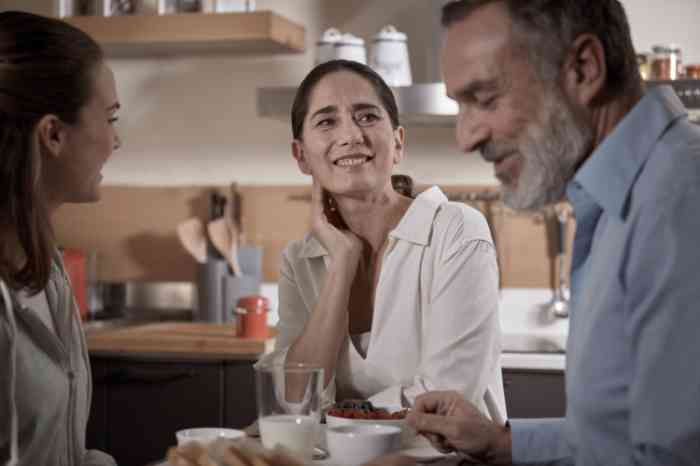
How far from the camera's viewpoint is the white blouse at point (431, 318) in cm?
193

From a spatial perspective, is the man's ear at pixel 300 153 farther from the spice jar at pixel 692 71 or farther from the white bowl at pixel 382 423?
the spice jar at pixel 692 71

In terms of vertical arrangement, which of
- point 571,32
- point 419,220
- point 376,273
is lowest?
point 376,273

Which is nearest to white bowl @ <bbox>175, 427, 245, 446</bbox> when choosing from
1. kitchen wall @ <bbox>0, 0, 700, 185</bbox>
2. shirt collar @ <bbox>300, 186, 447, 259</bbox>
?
shirt collar @ <bbox>300, 186, 447, 259</bbox>

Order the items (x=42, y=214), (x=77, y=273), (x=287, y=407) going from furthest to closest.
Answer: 1. (x=77, y=273)
2. (x=42, y=214)
3. (x=287, y=407)

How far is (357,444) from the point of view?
1.42 m

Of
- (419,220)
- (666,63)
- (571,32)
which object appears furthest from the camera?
(666,63)

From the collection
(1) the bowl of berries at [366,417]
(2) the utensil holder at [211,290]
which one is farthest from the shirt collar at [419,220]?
(2) the utensil holder at [211,290]

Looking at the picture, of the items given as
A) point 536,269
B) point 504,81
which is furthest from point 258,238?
point 504,81

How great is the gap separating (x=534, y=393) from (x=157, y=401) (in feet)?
3.91

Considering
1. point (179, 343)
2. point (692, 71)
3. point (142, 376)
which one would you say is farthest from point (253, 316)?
point (692, 71)

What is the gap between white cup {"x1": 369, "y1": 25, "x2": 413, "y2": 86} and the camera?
348 cm

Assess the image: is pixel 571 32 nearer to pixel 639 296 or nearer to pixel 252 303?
pixel 639 296

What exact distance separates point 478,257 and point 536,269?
5.58 ft

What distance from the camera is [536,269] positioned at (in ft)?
12.1
